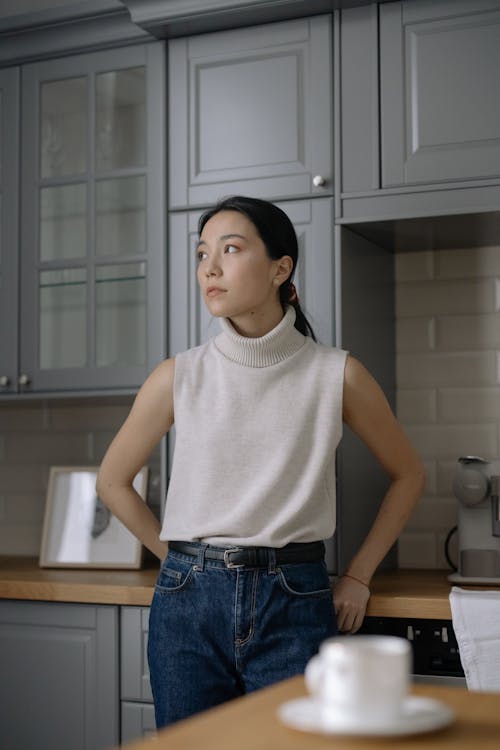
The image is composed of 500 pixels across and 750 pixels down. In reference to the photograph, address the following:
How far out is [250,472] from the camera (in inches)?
83.0

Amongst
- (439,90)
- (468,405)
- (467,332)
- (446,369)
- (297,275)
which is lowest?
(468,405)

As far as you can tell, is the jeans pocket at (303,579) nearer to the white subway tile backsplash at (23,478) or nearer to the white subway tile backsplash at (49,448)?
the white subway tile backsplash at (49,448)

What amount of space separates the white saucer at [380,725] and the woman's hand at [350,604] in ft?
4.08

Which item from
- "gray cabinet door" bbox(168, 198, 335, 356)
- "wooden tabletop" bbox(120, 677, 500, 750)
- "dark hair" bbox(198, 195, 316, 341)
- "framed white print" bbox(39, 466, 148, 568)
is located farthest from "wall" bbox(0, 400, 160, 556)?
"wooden tabletop" bbox(120, 677, 500, 750)

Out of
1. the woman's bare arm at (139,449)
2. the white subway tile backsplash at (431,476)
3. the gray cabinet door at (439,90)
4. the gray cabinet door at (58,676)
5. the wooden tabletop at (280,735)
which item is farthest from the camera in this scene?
the white subway tile backsplash at (431,476)

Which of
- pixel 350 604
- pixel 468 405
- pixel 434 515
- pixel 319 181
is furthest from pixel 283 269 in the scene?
pixel 434 515

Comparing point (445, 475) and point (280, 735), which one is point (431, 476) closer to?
point (445, 475)

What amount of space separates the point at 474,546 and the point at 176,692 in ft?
2.92

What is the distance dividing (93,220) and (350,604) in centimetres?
131

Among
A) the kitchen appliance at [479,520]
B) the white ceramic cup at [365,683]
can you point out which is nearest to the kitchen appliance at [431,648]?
the kitchen appliance at [479,520]

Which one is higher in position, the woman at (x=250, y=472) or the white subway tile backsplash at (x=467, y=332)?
the white subway tile backsplash at (x=467, y=332)

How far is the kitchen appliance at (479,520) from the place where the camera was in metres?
2.55

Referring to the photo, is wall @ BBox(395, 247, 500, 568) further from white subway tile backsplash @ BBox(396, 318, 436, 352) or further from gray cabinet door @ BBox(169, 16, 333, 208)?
gray cabinet door @ BBox(169, 16, 333, 208)

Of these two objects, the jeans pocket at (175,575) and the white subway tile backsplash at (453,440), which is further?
the white subway tile backsplash at (453,440)
